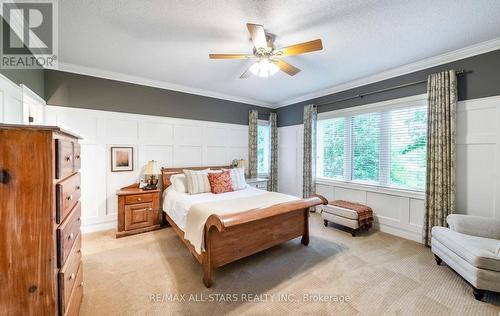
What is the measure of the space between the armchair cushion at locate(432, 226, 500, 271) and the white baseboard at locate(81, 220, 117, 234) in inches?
191

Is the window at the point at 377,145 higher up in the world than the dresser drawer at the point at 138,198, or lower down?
higher up

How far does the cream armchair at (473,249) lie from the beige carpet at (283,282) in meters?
0.18

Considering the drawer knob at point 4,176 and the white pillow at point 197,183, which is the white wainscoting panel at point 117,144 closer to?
the white pillow at point 197,183

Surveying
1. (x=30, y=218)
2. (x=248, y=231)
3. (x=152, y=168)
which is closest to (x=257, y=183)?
(x=152, y=168)

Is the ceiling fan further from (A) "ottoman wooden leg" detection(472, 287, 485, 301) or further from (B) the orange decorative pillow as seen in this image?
(A) "ottoman wooden leg" detection(472, 287, 485, 301)

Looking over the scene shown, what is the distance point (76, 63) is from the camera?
10.2ft

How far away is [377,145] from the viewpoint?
3648mm

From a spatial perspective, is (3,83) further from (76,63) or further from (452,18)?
(452,18)

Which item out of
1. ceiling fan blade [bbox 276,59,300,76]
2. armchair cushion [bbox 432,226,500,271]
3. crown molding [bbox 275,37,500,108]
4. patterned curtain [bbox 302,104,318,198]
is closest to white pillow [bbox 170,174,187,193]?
ceiling fan blade [bbox 276,59,300,76]

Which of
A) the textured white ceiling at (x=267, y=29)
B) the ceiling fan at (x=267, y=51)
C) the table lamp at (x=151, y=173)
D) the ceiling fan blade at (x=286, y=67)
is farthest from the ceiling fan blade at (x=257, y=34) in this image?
the table lamp at (x=151, y=173)

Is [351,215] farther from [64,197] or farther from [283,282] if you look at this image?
[64,197]

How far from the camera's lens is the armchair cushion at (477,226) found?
225 centimetres

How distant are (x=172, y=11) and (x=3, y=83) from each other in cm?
172

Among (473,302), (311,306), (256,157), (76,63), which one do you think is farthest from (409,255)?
(76,63)
